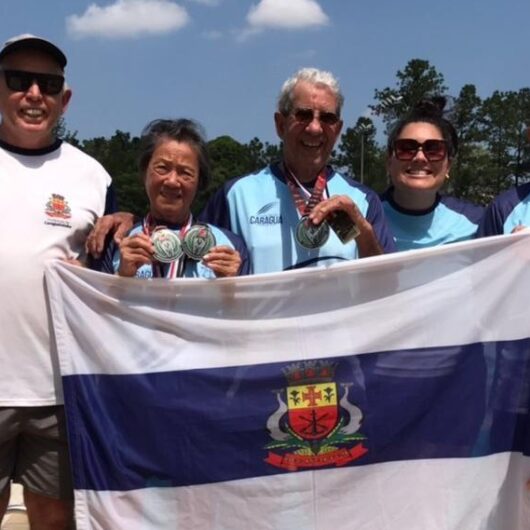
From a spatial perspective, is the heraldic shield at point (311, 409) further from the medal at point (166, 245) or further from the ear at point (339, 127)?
the ear at point (339, 127)

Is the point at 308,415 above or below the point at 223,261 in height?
below

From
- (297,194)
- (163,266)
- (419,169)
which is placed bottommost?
(163,266)

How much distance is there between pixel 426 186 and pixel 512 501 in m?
1.79

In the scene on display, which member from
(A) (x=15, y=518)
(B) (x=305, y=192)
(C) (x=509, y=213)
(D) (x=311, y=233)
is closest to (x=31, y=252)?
(D) (x=311, y=233)

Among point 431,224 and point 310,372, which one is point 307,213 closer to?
point 310,372

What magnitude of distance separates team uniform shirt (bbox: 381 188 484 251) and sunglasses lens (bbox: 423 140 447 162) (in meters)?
0.32

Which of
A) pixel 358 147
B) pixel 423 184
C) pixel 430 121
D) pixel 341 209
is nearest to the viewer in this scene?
pixel 341 209

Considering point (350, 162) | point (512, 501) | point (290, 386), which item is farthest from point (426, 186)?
point (350, 162)

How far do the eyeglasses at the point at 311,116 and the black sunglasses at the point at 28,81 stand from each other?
1281 millimetres

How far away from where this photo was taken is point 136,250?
3885 mm

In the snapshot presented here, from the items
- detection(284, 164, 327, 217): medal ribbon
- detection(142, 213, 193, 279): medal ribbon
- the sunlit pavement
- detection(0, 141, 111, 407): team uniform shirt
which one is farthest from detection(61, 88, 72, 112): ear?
the sunlit pavement

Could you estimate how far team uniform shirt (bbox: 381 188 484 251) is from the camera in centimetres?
486

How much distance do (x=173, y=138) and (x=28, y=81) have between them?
782 millimetres

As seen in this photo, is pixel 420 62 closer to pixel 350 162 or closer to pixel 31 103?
pixel 350 162
